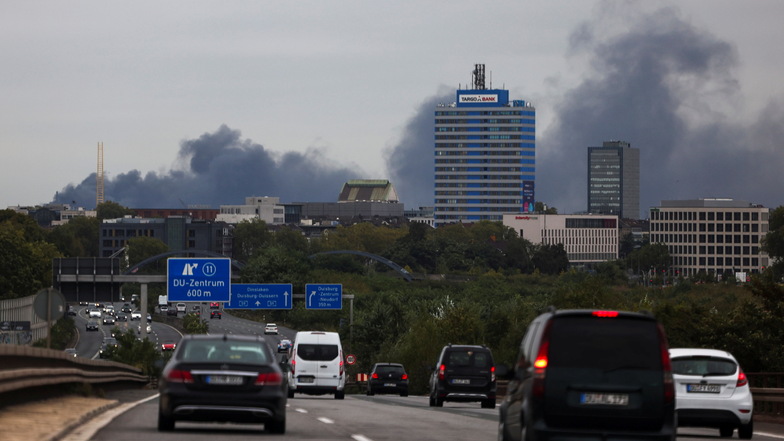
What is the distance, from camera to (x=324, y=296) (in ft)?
326

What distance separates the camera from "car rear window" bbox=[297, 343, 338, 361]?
144 feet

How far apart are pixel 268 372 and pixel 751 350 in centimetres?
3829

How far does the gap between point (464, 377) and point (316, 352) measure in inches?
269

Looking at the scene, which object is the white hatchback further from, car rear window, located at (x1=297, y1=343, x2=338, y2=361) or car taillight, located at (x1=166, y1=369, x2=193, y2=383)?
car rear window, located at (x1=297, y1=343, x2=338, y2=361)

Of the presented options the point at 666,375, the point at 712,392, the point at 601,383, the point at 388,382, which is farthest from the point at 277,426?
the point at 388,382

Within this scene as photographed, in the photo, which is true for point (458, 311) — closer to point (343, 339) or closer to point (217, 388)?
point (343, 339)

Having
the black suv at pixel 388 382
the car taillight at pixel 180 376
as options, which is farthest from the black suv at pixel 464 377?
the black suv at pixel 388 382

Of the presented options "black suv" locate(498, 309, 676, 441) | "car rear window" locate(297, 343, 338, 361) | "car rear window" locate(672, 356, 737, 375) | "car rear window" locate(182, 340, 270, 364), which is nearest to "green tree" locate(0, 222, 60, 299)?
"car rear window" locate(297, 343, 338, 361)

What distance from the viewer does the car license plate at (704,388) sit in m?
25.5

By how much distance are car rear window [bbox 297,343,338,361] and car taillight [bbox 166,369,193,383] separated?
2324 cm

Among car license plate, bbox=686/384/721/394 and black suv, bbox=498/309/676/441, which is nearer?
black suv, bbox=498/309/676/441

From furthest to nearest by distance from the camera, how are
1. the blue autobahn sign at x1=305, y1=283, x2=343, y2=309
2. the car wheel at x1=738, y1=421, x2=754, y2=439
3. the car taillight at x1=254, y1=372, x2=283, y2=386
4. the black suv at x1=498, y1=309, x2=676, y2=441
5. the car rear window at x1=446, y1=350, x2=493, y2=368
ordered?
the blue autobahn sign at x1=305, y1=283, x2=343, y2=309 → the car rear window at x1=446, y1=350, x2=493, y2=368 → the car wheel at x1=738, y1=421, x2=754, y2=439 → the car taillight at x1=254, y1=372, x2=283, y2=386 → the black suv at x1=498, y1=309, x2=676, y2=441

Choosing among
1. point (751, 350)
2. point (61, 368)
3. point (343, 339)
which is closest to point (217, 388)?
point (61, 368)

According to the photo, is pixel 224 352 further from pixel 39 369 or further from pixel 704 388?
pixel 704 388
